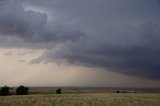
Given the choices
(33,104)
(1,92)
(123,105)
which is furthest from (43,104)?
(1,92)

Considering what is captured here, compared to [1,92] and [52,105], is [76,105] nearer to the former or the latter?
[52,105]

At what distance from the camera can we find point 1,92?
6775 centimetres

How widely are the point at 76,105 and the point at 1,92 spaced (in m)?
39.4

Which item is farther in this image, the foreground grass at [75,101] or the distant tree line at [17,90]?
the distant tree line at [17,90]

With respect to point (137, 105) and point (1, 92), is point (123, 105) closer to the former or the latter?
point (137, 105)

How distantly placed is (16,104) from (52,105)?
4060 mm

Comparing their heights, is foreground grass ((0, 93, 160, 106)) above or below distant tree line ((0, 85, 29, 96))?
below

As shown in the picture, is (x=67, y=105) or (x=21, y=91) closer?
(x=67, y=105)

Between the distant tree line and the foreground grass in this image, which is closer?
the foreground grass

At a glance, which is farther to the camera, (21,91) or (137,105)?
(21,91)

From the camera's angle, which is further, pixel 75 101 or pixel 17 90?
pixel 17 90

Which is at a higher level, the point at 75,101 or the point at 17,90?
the point at 17,90

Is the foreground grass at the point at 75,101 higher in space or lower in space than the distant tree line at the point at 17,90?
lower

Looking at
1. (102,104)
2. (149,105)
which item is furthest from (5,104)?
(149,105)
